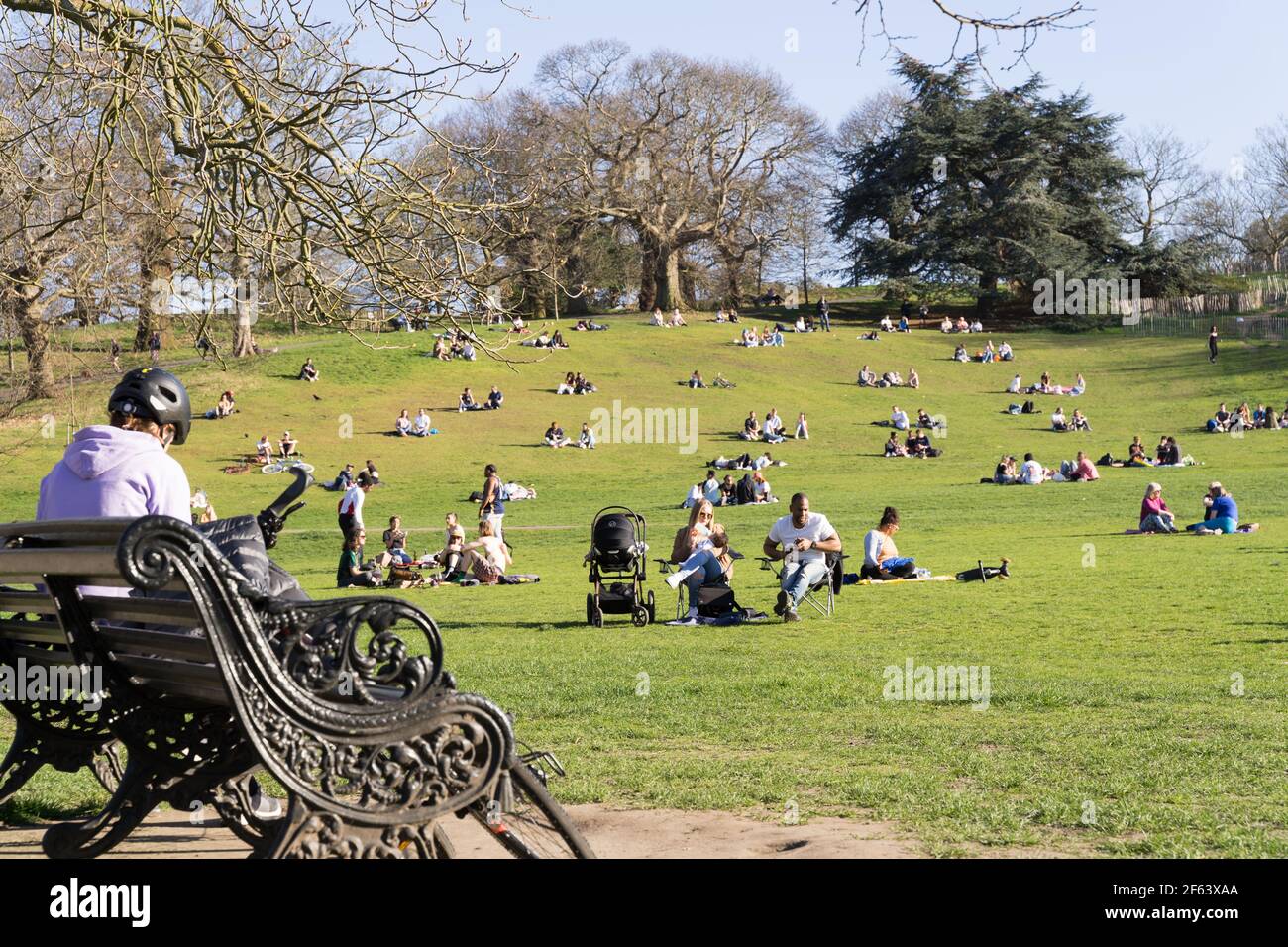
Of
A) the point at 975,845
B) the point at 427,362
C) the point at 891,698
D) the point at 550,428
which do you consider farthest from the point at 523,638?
the point at 427,362

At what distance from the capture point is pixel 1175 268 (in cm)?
8350

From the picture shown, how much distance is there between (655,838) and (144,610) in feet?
7.53

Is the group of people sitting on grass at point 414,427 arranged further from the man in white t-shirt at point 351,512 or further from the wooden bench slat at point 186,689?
the wooden bench slat at point 186,689

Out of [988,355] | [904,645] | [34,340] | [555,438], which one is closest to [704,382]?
[555,438]

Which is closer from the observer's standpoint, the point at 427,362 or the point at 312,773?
the point at 312,773

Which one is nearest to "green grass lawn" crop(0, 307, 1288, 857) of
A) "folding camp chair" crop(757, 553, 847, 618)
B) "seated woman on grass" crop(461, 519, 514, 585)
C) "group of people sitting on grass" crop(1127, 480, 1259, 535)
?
"folding camp chair" crop(757, 553, 847, 618)

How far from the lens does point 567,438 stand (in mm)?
51250

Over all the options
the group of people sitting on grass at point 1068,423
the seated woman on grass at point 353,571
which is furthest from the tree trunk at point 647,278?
the seated woman on grass at point 353,571

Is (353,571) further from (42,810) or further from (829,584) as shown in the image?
(42,810)

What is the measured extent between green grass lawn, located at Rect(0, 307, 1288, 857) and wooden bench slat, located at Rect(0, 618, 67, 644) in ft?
3.95

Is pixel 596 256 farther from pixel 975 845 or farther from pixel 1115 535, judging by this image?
pixel 975 845

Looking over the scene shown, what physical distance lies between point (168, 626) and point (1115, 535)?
24.8 meters

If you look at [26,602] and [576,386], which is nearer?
[26,602]

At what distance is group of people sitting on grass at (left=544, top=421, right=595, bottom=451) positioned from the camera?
50.2 m
